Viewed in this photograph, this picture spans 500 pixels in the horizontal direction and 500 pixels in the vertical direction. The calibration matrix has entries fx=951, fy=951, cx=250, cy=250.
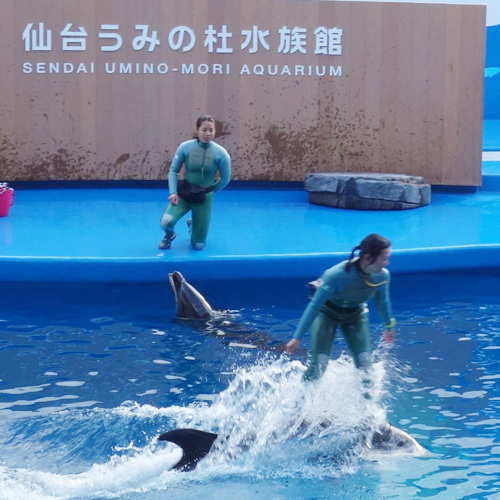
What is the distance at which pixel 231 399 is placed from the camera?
5.21 m

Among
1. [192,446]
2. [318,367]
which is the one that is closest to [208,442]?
[192,446]

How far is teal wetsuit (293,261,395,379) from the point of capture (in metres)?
4.57

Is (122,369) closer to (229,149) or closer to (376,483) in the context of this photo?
(376,483)

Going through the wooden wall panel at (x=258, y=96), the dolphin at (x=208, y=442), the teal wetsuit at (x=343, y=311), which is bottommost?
the dolphin at (x=208, y=442)

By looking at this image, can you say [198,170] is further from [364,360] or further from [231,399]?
[364,360]

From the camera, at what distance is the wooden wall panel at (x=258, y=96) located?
10680mm

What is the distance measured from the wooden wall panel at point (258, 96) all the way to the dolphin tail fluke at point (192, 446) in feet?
22.5

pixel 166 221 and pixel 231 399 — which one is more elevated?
pixel 166 221

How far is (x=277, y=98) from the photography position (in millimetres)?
10906

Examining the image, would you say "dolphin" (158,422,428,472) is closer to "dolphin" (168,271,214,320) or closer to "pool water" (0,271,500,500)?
"pool water" (0,271,500,500)

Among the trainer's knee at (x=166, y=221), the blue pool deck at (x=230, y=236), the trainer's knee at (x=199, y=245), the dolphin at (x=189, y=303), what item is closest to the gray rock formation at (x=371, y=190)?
the blue pool deck at (x=230, y=236)

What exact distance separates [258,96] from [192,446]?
23.2 ft

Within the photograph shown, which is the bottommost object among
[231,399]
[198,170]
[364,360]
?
[231,399]

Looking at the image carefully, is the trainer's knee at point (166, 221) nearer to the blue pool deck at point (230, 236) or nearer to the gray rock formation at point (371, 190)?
the blue pool deck at point (230, 236)
